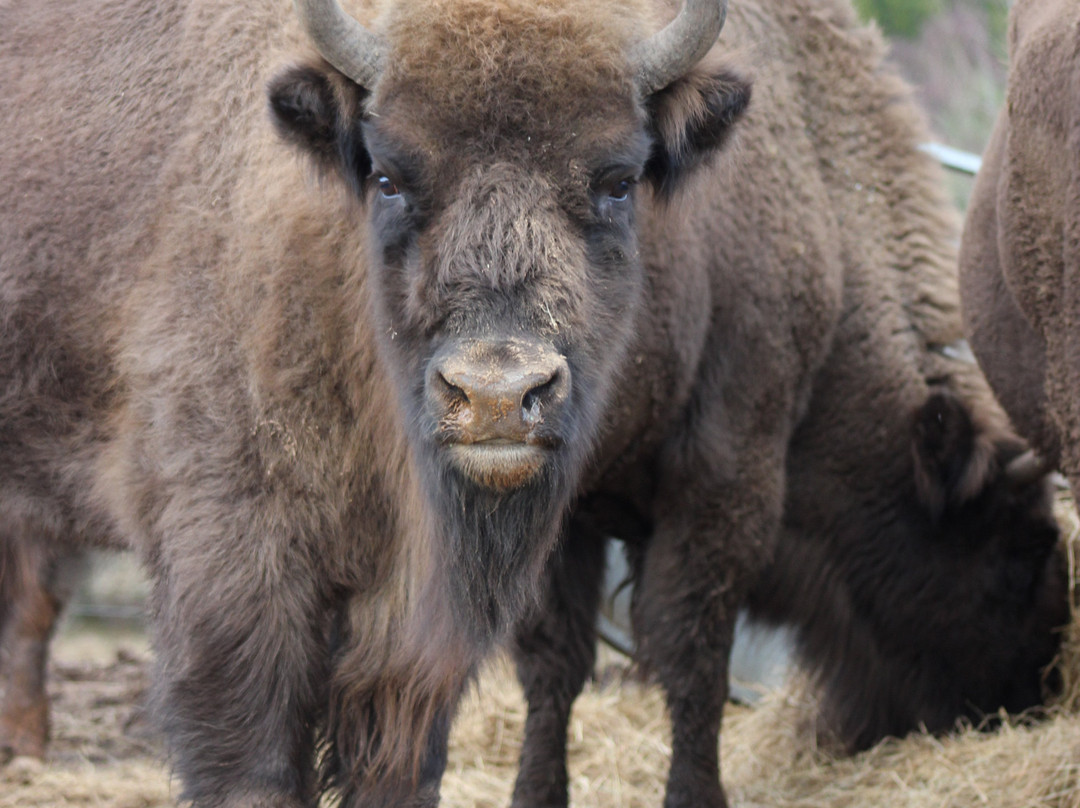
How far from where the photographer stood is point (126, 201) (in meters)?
3.79

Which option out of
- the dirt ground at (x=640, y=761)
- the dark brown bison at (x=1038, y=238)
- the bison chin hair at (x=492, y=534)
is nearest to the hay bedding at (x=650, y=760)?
the dirt ground at (x=640, y=761)

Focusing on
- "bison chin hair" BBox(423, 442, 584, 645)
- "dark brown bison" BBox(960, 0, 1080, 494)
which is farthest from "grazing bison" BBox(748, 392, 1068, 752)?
"bison chin hair" BBox(423, 442, 584, 645)

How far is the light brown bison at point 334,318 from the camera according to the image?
3115 mm

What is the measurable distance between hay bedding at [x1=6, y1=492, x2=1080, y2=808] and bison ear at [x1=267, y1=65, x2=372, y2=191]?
2.23 meters

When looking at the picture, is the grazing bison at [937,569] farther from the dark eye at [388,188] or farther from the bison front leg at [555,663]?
the dark eye at [388,188]

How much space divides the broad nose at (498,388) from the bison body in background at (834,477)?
1.85m

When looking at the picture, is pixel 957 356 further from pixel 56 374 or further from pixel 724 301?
pixel 56 374

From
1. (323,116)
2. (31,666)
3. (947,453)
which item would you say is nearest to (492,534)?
(323,116)

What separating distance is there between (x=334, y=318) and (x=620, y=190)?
34.4 inches

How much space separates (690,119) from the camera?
11.6 ft

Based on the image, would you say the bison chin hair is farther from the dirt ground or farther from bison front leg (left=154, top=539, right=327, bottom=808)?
the dirt ground

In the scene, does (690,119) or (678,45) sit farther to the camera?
(690,119)

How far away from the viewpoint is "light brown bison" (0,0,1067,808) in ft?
10.2

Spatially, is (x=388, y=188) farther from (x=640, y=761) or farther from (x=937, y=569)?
(x=640, y=761)
